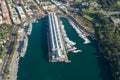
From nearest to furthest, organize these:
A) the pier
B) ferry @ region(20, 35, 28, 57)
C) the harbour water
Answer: the harbour water → the pier → ferry @ region(20, 35, 28, 57)

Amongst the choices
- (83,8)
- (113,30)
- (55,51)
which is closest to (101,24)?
(113,30)

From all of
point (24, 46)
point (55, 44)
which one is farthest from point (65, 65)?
point (24, 46)

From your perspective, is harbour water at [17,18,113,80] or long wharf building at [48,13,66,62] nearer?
harbour water at [17,18,113,80]

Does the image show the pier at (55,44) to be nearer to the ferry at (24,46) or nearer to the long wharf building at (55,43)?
the long wharf building at (55,43)

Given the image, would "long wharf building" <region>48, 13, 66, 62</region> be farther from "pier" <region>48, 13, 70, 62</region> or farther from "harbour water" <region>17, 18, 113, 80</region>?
"harbour water" <region>17, 18, 113, 80</region>

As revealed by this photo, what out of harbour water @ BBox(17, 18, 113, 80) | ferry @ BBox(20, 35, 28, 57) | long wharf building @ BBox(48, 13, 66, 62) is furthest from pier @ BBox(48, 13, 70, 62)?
ferry @ BBox(20, 35, 28, 57)
